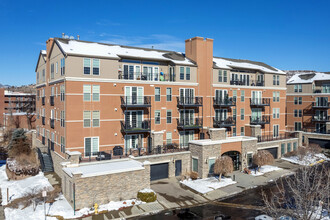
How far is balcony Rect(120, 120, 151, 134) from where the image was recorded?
105ft

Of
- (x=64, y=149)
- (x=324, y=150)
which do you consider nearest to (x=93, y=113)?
(x=64, y=149)

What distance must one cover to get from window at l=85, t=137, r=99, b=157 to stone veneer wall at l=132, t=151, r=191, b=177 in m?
4.90

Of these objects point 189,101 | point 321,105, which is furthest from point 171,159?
point 321,105

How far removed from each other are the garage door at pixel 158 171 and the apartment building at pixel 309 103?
118 ft

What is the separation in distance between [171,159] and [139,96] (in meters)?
8.71

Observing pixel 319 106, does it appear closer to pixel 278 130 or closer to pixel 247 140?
pixel 278 130

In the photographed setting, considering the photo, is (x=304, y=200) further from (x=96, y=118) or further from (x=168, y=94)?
(x=168, y=94)

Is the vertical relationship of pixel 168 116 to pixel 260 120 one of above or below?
above

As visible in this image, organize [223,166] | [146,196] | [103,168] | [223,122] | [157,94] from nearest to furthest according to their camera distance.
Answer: [146,196]
[103,168]
[223,166]
[157,94]
[223,122]

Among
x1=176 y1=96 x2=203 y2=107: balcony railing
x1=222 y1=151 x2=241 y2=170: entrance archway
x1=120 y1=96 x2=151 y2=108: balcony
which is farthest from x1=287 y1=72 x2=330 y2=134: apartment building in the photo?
x1=120 y1=96 x2=151 y2=108: balcony

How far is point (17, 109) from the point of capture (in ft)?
263

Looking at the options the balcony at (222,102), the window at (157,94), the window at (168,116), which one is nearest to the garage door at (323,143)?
the balcony at (222,102)

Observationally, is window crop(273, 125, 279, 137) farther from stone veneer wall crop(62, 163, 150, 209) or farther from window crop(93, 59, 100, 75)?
window crop(93, 59, 100, 75)

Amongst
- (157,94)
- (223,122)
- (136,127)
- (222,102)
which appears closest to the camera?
(136,127)
